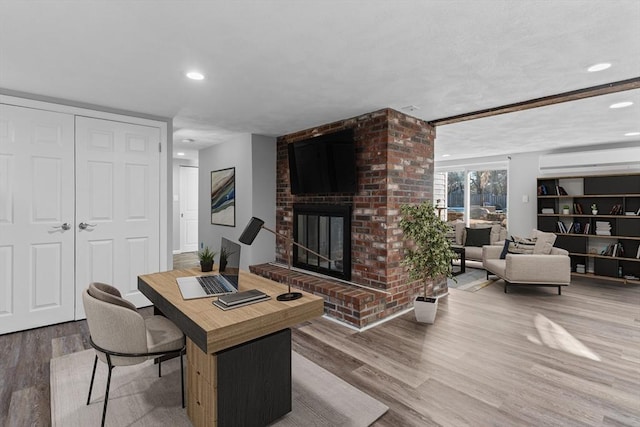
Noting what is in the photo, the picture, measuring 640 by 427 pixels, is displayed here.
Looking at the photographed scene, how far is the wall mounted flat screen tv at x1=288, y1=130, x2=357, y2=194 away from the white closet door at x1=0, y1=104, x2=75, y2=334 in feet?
8.12

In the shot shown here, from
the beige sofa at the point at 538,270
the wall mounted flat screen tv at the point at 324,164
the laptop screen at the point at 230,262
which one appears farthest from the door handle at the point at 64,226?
the beige sofa at the point at 538,270

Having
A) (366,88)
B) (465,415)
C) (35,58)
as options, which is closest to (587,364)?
(465,415)

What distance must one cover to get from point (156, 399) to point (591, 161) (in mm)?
6764

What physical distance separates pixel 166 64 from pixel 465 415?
3090mm

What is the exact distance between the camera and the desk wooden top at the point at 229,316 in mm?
1465

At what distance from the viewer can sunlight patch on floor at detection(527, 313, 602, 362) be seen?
278 cm

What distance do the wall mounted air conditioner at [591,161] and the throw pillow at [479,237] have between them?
58.5 inches

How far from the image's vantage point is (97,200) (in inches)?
137

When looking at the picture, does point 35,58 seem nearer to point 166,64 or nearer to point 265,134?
point 166,64

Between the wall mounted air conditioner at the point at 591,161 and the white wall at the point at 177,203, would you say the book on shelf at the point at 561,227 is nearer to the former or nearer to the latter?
the wall mounted air conditioner at the point at 591,161

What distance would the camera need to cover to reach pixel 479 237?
6598 millimetres

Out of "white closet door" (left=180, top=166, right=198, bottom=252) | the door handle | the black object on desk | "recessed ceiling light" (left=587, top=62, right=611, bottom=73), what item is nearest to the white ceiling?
"recessed ceiling light" (left=587, top=62, right=611, bottom=73)

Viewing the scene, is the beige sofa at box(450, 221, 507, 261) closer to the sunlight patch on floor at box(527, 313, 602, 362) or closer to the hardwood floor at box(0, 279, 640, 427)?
the hardwood floor at box(0, 279, 640, 427)

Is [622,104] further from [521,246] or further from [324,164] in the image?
[324,164]
